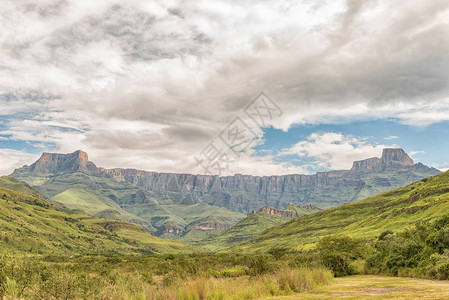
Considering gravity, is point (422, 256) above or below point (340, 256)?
above

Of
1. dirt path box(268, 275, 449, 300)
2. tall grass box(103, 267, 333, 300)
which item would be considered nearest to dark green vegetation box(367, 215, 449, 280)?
dirt path box(268, 275, 449, 300)

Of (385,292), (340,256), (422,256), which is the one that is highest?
(385,292)

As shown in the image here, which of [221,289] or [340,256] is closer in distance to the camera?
[221,289]

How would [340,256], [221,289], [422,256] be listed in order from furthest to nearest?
1. [340,256]
2. [422,256]
3. [221,289]

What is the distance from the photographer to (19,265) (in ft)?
50.0

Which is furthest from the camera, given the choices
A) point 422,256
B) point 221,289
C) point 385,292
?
point 422,256

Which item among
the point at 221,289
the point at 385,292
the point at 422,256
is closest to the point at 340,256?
the point at 422,256

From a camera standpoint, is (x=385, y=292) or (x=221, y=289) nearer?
(x=221, y=289)

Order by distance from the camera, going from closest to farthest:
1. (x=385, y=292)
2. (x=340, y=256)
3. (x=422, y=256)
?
1. (x=385, y=292)
2. (x=422, y=256)
3. (x=340, y=256)

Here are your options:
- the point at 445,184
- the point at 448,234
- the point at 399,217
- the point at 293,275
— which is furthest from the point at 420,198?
the point at 293,275

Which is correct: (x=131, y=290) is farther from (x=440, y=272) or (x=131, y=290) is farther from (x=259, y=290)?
(x=440, y=272)

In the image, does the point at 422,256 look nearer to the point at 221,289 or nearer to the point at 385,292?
the point at 385,292

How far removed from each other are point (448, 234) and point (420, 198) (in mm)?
199269

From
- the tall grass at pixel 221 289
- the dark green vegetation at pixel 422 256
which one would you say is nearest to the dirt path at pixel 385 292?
the tall grass at pixel 221 289
